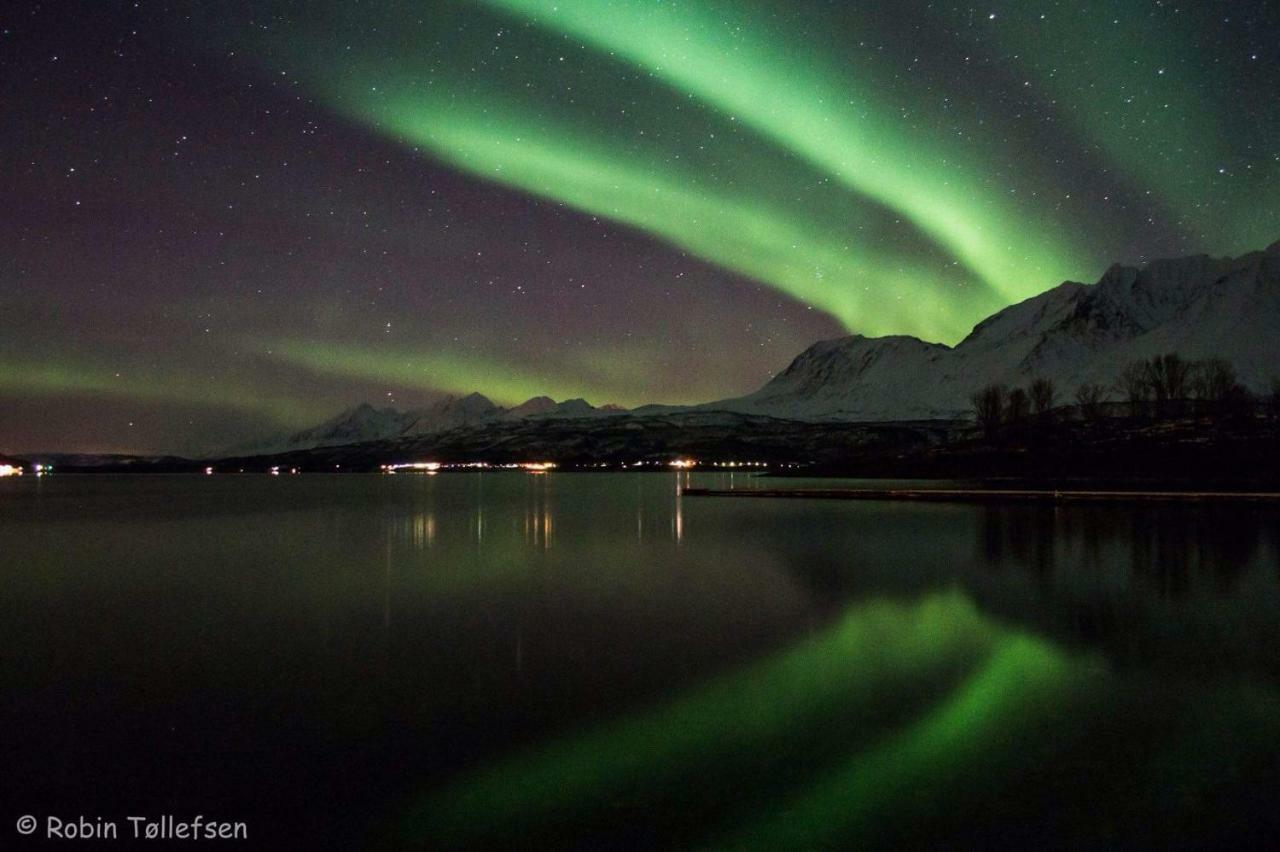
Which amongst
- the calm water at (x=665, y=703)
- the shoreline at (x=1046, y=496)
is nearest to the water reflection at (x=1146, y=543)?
the calm water at (x=665, y=703)

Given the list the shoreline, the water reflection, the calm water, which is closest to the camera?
the calm water

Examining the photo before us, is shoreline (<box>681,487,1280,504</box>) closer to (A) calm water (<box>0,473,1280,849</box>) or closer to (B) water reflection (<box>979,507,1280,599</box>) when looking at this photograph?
(B) water reflection (<box>979,507,1280,599</box>)

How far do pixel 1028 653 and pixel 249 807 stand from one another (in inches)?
528

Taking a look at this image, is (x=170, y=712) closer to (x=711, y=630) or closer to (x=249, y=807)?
(x=249, y=807)

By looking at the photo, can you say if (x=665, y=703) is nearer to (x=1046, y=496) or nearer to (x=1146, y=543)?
(x=1146, y=543)

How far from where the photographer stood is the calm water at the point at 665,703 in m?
9.11

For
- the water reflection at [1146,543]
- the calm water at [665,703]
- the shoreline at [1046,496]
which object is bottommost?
the shoreline at [1046,496]

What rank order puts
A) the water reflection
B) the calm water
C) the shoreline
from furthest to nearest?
the shoreline
the water reflection
the calm water

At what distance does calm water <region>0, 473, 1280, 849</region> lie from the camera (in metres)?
9.11

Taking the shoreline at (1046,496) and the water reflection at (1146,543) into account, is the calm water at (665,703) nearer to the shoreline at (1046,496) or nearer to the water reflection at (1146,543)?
the water reflection at (1146,543)

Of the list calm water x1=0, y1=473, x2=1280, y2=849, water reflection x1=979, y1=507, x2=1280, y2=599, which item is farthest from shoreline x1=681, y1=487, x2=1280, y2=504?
calm water x1=0, y1=473, x2=1280, y2=849

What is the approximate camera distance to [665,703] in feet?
43.4

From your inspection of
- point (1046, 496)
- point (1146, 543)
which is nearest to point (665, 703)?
point (1146, 543)

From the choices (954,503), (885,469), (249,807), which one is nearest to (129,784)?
(249,807)
